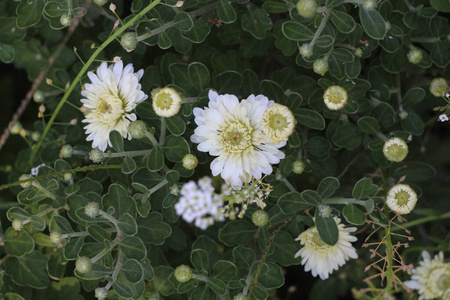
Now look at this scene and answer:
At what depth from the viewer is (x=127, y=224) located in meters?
2.08

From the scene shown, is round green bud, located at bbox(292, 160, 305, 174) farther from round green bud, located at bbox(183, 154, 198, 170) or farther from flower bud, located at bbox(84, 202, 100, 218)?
flower bud, located at bbox(84, 202, 100, 218)

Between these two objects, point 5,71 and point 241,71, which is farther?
point 5,71

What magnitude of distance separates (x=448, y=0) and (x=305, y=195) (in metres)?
1.04

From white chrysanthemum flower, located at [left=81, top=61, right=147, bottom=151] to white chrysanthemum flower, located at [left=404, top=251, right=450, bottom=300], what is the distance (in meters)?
1.33

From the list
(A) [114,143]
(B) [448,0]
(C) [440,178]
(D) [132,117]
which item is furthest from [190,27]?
(C) [440,178]

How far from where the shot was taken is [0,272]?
7.83 feet

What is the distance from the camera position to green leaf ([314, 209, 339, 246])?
1999 millimetres

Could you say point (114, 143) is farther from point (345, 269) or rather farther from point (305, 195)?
point (345, 269)

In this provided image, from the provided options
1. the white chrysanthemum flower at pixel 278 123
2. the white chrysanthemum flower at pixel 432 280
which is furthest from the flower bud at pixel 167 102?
the white chrysanthemum flower at pixel 432 280

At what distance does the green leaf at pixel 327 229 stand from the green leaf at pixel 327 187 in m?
0.10

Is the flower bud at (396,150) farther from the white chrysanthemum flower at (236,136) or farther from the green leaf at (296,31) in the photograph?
the green leaf at (296,31)

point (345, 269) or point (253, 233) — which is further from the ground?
point (253, 233)

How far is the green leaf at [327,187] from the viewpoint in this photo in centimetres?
209

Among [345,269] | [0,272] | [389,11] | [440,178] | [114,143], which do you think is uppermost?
[389,11]
